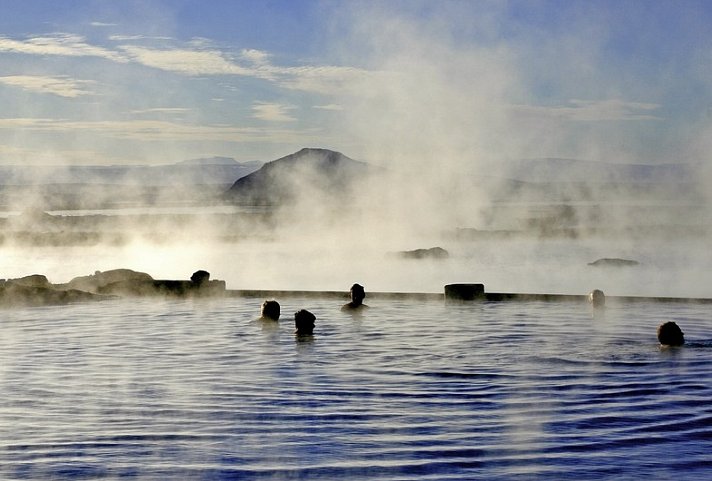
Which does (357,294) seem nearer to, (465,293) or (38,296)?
(465,293)

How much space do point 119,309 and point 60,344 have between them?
23.8 ft

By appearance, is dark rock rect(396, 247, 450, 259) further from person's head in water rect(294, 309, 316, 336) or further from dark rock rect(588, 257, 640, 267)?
person's head in water rect(294, 309, 316, 336)

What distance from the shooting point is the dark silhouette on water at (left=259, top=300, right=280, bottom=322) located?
981 inches

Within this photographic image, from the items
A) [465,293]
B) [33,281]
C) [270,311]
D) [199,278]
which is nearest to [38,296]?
[33,281]

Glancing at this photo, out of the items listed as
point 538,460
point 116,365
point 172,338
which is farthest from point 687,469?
point 172,338

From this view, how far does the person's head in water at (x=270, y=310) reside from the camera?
24922mm

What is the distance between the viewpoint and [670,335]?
2048 cm

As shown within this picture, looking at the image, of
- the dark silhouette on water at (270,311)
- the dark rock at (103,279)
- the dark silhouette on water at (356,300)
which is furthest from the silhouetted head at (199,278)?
the dark silhouette on water at (270,311)

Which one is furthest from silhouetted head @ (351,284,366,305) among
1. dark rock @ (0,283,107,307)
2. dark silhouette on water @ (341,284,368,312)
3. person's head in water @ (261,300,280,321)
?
dark rock @ (0,283,107,307)

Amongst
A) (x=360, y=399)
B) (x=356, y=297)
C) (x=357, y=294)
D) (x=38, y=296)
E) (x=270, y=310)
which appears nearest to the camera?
(x=360, y=399)

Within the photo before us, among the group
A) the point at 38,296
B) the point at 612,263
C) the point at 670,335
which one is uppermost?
the point at 612,263

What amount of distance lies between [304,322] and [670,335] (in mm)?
7500

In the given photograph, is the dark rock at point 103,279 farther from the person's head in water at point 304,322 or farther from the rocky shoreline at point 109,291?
the person's head in water at point 304,322

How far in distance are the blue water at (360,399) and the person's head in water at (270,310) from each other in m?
0.38
